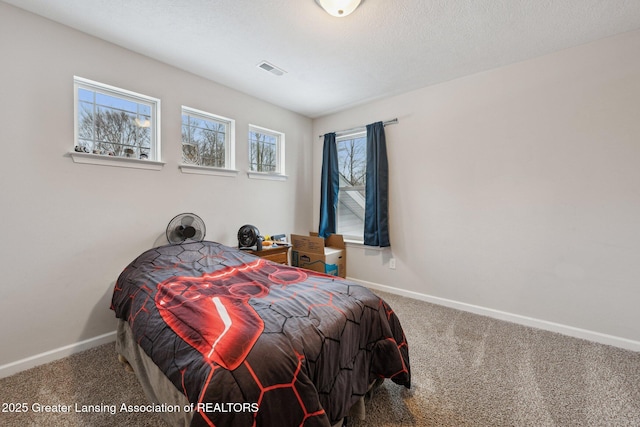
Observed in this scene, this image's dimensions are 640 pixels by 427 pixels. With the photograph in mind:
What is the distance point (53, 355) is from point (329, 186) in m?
3.18

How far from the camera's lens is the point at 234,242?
10.2 ft

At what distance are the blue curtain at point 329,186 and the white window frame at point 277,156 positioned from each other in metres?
0.60

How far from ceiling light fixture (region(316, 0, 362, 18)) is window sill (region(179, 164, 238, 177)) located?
6.05 ft

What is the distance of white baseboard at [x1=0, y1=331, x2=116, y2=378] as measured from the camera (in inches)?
70.9

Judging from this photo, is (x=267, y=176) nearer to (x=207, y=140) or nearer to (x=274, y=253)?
(x=207, y=140)

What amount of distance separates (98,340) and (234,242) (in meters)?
1.42

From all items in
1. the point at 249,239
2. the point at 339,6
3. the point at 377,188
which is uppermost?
the point at 339,6

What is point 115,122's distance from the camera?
7.72 ft

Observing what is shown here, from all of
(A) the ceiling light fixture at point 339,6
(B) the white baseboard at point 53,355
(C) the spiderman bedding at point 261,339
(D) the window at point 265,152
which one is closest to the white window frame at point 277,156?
(D) the window at point 265,152

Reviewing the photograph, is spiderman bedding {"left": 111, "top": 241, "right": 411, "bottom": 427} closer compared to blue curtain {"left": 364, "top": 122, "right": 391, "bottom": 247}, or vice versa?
spiderman bedding {"left": 111, "top": 241, "right": 411, "bottom": 427}

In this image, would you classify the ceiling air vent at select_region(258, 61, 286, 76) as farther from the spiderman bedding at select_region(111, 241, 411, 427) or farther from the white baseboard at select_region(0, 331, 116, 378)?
the white baseboard at select_region(0, 331, 116, 378)

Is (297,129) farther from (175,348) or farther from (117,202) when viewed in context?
(175,348)

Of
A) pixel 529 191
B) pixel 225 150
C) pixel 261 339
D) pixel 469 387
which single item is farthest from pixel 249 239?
pixel 529 191

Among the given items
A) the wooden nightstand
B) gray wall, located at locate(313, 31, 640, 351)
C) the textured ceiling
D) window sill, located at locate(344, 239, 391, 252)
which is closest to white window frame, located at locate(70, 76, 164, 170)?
the textured ceiling
